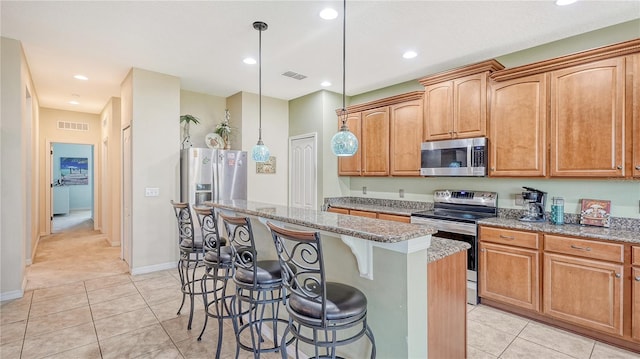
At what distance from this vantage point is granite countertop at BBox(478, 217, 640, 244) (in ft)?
8.29

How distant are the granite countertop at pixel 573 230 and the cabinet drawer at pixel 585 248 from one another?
5 cm

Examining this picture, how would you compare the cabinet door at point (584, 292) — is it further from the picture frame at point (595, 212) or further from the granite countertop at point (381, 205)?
the granite countertop at point (381, 205)

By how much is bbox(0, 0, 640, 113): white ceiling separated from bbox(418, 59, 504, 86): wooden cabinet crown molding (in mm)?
173

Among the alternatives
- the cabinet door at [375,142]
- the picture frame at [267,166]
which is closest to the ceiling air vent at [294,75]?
the cabinet door at [375,142]

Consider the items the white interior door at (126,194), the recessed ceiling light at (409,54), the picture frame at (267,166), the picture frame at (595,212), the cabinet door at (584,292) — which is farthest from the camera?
the picture frame at (267,166)

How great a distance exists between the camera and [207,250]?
8.82 ft

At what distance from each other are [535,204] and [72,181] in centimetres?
1349

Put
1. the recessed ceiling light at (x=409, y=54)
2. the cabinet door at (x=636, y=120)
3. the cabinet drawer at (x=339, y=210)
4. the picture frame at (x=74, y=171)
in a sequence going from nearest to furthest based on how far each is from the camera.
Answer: the cabinet door at (x=636, y=120)
the recessed ceiling light at (x=409, y=54)
the cabinet drawer at (x=339, y=210)
the picture frame at (x=74, y=171)

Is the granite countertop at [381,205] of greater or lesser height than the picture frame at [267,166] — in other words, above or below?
below

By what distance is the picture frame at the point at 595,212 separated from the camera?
115 inches

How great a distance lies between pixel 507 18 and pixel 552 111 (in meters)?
1.03

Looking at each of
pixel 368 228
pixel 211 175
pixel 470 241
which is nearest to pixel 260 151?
pixel 211 175

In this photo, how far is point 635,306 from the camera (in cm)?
241

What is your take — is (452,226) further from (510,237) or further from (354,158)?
(354,158)
